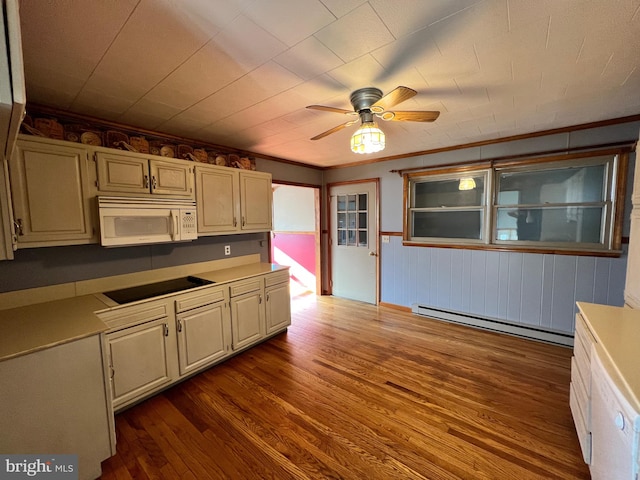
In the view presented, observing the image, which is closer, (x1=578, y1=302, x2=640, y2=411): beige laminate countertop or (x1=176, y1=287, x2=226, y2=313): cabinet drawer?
(x1=578, y1=302, x2=640, y2=411): beige laminate countertop

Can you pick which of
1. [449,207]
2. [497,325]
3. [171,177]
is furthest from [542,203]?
[171,177]

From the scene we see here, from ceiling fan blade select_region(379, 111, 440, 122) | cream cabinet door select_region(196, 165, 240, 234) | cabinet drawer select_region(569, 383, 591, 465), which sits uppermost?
ceiling fan blade select_region(379, 111, 440, 122)

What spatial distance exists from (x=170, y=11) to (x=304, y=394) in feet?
8.62

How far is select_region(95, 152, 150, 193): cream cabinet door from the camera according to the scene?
2141 mm

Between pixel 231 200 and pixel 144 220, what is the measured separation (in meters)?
0.94

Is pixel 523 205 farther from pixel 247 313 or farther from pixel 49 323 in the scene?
pixel 49 323

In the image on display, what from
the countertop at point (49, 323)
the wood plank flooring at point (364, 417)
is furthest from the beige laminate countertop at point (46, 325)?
the wood plank flooring at point (364, 417)

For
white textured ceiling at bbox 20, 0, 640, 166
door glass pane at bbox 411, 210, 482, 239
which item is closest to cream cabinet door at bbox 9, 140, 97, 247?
white textured ceiling at bbox 20, 0, 640, 166

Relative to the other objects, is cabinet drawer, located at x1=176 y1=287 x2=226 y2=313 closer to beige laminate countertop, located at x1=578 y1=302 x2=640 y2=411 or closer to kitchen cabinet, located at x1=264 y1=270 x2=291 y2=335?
kitchen cabinet, located at x1=264 y1=270 x2=291 y2=335

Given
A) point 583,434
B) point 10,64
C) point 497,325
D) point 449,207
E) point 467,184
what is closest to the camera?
point 10,64

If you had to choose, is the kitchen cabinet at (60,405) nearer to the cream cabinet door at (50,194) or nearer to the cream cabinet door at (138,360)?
the cream cabinet door at (138,360)

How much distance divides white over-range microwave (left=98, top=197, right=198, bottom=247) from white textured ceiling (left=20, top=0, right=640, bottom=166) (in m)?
0.79

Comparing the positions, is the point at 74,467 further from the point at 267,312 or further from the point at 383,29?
the point at 383,29

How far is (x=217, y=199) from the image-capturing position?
2.95 meters
